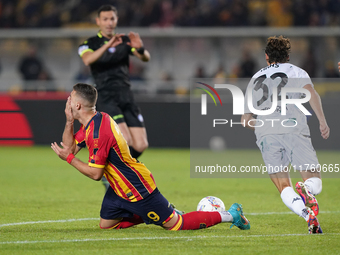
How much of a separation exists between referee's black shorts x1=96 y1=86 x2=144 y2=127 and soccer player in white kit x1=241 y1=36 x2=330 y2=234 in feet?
9.48

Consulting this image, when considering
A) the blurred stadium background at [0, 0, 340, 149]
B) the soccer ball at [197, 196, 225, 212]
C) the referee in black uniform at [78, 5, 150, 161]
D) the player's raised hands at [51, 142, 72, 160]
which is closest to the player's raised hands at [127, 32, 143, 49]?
the referee in black uniform at [78, 5, 150, 161]

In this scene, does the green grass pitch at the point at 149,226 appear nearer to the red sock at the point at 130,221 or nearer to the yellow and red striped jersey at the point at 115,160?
the red sock at the point at 130,221

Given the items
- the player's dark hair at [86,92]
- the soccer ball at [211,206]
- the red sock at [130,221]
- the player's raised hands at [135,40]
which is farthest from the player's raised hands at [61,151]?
the player's raised hands at [135,40]

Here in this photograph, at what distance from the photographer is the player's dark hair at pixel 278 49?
5352 mm

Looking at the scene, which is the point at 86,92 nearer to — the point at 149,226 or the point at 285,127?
the point at 149,226

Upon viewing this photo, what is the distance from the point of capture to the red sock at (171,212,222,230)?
5.21m

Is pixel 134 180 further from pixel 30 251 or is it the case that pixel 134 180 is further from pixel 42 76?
pixel 42 76

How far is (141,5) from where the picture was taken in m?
19.5

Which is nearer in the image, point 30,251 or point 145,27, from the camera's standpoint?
point 30,251

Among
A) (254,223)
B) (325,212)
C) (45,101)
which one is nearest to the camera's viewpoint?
(254,223)

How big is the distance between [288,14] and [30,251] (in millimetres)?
16289

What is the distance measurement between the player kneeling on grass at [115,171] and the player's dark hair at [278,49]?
162 cm

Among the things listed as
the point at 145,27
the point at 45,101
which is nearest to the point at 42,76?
the point at 45,101

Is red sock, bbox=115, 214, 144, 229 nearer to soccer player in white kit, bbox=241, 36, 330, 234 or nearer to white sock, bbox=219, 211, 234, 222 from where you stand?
white sock, bbox=219, 211, 234, 222
